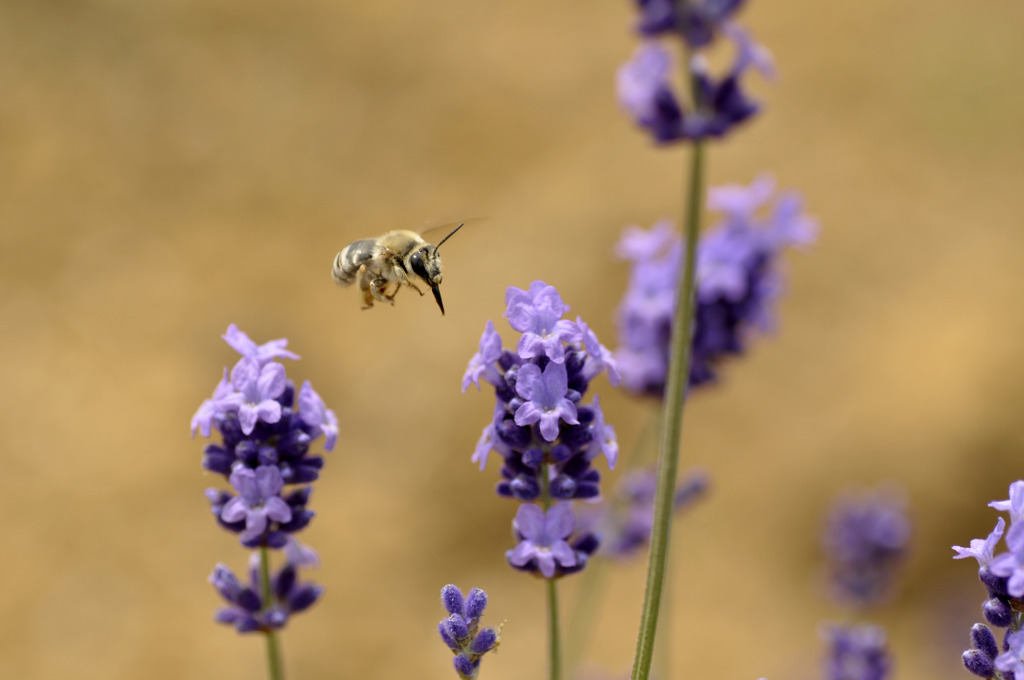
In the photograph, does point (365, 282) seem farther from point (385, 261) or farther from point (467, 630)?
point (467, 630)

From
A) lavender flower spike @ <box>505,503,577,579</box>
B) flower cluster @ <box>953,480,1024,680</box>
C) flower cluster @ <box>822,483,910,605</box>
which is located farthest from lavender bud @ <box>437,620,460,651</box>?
flower cluster @ <box>822,483,910,605</box>

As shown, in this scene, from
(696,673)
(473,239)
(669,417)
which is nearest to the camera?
(669,417)

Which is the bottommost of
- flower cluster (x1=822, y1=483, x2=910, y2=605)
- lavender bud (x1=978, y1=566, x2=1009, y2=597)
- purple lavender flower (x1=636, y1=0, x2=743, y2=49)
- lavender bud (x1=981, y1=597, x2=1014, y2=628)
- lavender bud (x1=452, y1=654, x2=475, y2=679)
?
lavender bud (x1=981, y1=597, x2=1014, y2=628)

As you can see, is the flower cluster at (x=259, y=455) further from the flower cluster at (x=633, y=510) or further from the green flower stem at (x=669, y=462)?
the flower cluster at (x=633, y=510)

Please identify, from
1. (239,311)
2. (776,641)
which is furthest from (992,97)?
(239,311)

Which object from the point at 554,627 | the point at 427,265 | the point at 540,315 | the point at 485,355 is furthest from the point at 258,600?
the point at 427,265

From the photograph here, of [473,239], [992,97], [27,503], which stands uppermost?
[992,97]

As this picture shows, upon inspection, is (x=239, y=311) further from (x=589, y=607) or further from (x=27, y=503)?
(x=589, y=607)

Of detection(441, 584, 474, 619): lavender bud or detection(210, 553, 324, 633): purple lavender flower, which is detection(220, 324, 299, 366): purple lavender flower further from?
detection(441, 584, 474, 619): lavender bud
